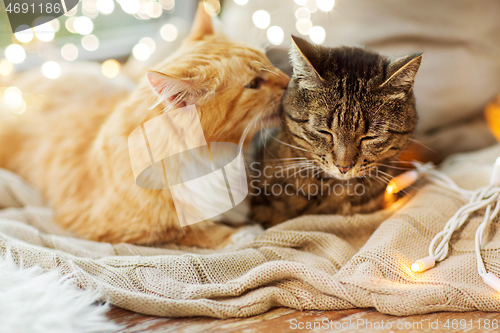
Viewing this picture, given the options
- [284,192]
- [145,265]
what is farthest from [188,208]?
[284,192]

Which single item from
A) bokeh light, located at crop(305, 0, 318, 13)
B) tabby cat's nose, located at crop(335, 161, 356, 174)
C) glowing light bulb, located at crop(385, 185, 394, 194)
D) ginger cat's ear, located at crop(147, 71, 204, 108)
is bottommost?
glowing light bulb, located at crop(385, 185, 394, 194)

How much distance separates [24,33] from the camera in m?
1.02

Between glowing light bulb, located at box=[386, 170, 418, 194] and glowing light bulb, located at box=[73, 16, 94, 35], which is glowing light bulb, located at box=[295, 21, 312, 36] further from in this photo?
glowing light bulb, located at box=[73, 16, 94, 35]

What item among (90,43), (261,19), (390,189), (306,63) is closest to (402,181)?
(390,189)

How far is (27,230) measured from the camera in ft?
2.85

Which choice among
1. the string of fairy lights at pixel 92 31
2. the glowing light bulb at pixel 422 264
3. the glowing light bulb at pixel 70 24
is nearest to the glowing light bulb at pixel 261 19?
the string of fairy lights at pixel 92 31

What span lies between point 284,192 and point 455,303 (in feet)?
1.78

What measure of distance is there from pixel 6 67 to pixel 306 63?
1.21 m

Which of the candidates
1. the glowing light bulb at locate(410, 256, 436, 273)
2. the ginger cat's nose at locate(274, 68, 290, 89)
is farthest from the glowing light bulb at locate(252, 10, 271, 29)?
the glowing light bulb at locate(410, 256, 436, 273)

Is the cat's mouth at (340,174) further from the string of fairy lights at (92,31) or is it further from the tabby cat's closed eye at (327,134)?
the string of fairy lights at (92,31)

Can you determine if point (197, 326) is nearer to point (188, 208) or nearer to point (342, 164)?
point (188, 208)

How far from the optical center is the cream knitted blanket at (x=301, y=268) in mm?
645

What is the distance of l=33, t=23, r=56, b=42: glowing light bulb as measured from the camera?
3.39 ft

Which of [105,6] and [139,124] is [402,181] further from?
[105,6]
